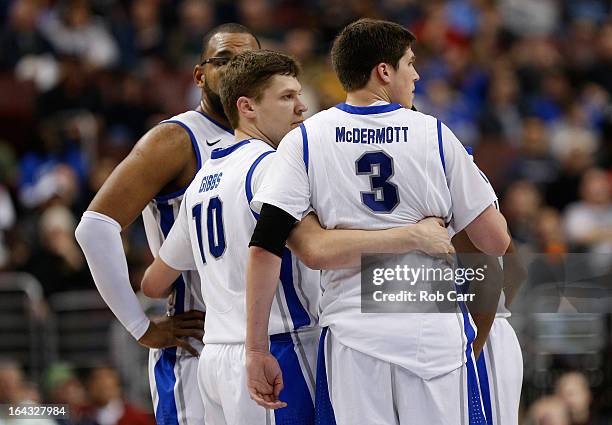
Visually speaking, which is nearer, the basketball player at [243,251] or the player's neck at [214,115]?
the basketball player at [243,251]

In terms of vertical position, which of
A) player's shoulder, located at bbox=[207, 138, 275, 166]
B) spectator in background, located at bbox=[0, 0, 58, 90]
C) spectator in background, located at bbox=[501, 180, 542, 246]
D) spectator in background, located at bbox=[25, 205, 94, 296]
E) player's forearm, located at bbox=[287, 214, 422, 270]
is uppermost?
spectator in background, located at bbox=[0, 0, 58, 90]

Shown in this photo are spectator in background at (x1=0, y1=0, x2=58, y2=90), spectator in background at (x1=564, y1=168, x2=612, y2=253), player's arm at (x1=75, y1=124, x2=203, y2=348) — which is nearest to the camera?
player's arm at (x1=75, y1=124, x2=203, y2=348)

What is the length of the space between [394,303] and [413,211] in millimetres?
365

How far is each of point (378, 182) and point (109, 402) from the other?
6231mm

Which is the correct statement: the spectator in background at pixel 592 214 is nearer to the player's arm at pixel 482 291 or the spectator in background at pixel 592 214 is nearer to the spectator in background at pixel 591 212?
the spectator in background at pixel 591 212

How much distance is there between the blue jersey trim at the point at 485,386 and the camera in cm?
479

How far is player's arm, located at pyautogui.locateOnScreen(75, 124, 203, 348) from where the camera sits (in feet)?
17.6

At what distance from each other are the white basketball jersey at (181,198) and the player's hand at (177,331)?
6cm

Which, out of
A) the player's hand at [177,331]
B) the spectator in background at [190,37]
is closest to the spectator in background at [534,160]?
the spectator in background at [190,37]

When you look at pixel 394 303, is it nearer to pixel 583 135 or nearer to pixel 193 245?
pixel 193 245

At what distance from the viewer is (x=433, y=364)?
4.32m

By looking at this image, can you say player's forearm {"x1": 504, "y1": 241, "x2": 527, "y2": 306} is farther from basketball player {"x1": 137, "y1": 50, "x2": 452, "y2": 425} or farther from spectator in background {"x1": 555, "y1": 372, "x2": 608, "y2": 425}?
spectator in background {"x1": 555, "y1": 372, "x2": 608, "y2": 425}

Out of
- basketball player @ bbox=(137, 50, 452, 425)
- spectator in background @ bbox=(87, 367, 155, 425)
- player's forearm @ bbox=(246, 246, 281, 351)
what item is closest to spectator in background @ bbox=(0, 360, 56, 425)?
spectator in background @ bbox=(87, 367, 155, 425)

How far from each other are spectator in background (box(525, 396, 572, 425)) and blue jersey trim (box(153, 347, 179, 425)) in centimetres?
426
